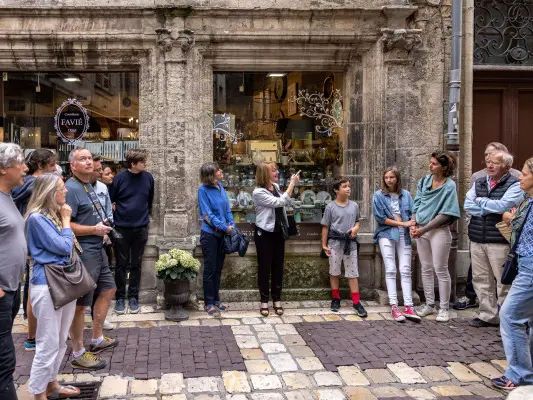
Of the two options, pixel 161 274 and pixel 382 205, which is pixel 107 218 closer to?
pixel 161 274

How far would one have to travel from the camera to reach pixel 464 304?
25.2 feet

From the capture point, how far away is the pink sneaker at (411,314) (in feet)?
23.3

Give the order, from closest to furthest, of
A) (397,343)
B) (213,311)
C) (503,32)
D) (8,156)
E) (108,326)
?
(8,156) → (397,343) → (108,326) → (213,311) → (503,32)

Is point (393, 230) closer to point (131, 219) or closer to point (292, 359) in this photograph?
point (292, 359)

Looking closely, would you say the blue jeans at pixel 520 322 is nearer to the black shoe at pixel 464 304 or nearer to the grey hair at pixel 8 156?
the black shoe at pixel 464 304

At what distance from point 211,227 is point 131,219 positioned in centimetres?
103

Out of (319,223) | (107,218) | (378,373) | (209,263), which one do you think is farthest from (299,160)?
(378,373)

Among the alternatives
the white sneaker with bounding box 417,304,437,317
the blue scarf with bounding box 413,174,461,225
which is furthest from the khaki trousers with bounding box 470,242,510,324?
the white sneaker with bounding box 417,304,437,317

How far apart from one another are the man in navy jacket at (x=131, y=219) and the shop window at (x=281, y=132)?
4.23 ft

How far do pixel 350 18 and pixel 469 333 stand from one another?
4.39 metres

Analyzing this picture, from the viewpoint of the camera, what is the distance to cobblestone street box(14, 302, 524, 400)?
5.00 metres

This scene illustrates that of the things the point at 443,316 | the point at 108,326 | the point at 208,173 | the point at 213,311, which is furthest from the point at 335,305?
the point at 108,326

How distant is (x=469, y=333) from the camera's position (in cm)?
666

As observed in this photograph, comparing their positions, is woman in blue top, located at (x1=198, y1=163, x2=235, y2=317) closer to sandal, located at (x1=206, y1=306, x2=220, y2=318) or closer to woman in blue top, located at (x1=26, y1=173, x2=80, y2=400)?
sandal, located at (x1=206, y1=306, x2=220, y2=318)
